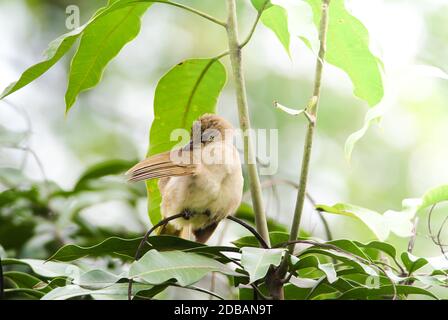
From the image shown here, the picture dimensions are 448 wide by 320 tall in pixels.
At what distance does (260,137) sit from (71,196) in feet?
2.40

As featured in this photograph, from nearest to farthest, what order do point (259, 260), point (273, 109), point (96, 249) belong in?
1. point (259, 260)
2. point (96, 249)
3. point (273, 109)

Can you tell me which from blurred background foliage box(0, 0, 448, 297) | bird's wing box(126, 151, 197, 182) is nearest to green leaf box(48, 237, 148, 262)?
bird's wing box(126, 151, 197, 182)

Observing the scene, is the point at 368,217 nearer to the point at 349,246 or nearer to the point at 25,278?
the point at 349,246

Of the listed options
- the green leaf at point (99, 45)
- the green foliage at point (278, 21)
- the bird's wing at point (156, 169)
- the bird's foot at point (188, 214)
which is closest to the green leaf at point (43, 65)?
the green leaf at point (99, 45)

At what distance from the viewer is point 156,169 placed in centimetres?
128

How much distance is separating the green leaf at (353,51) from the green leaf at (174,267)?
395 millimetres

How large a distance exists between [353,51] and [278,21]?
0.16 meters

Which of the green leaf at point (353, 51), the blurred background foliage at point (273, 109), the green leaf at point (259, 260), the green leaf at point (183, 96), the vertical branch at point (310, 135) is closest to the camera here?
the green leaf at point (259, 260)

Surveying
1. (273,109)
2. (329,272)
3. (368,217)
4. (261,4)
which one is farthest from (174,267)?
(273,109)

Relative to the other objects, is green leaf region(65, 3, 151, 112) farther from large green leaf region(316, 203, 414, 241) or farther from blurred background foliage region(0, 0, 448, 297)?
blurred background foliage region(0, 0, 448, 297)

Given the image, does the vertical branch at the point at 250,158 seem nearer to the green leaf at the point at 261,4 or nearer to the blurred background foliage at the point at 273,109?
the green leaf at the point at 261,4

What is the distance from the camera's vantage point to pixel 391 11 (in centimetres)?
335

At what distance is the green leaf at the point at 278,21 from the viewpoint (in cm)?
128
